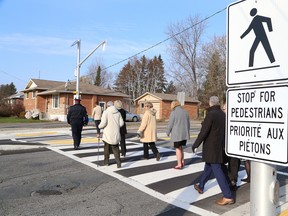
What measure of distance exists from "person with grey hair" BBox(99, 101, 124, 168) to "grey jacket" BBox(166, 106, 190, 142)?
1414 millimetres

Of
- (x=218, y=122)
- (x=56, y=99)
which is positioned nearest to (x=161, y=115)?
(x=56, y=99)

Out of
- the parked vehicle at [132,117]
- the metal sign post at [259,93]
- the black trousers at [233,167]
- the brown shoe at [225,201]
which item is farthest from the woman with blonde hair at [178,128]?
the parked vehicle at [132,117]

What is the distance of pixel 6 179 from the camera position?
293 inches

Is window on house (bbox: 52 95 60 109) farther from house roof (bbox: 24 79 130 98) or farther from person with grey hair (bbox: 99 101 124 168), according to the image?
person with grey hair (bbox: 99 101 124 168)

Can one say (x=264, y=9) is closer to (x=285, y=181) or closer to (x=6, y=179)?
(x=285, y=181)

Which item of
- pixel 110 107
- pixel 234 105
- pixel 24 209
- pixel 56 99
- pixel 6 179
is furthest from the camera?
pixel 56 99

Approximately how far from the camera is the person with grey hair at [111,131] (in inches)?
343

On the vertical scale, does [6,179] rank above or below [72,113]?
below

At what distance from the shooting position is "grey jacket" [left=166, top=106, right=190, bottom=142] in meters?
8.52

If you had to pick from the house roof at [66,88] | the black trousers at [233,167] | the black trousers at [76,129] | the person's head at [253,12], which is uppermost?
the house roof at [66,88]

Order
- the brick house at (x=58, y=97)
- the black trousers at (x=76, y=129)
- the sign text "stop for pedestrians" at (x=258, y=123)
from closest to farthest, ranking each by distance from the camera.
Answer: the sign text "stop for pedestrians" at (x=258, y=123) < the black trousers at (x=76, y=129) < the brick house at (x=58, y=97)

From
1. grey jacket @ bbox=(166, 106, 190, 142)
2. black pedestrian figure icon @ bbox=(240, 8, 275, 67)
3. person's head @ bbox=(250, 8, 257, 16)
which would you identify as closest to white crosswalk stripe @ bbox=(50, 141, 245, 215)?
grey jacket @ bbox=(166, 106, 190, 142)

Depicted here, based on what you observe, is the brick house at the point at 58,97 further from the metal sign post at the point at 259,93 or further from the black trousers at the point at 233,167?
the metal sign post at the point at 259,93

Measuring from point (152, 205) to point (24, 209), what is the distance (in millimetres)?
2206
